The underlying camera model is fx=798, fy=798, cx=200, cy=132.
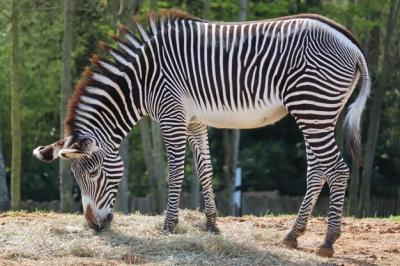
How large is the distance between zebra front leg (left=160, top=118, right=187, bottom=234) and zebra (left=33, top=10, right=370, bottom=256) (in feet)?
0.04

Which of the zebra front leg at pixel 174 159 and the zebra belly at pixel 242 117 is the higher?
the zebra belly at pixel 242 117

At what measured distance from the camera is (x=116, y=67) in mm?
9562

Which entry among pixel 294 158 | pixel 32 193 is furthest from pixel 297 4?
pixel 32 193

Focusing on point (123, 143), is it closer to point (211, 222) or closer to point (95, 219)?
point (211, 222)

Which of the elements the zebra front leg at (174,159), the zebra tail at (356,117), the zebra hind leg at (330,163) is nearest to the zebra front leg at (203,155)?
the zebra front leg at (174,159)

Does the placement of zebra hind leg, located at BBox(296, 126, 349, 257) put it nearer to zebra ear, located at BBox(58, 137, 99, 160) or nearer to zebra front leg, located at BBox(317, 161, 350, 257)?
zebra front leg, located at BBox(317, 161, 350, 257)

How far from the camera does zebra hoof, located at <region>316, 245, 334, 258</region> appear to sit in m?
8.78

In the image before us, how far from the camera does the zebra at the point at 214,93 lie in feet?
29.7

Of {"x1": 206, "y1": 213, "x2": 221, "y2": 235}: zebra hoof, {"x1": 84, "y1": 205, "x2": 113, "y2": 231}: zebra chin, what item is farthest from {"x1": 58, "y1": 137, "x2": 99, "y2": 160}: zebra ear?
{"x1": 206, "y1": 213, "x2": 221, "y2": 235}: zebra hoof

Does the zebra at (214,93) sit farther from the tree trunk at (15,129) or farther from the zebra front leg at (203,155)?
the tree trunk at (15,129)

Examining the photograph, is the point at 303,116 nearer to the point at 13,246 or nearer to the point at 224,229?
the point at 224,229

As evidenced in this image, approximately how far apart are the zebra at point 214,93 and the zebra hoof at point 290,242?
0.04 feet

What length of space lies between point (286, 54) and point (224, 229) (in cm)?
239

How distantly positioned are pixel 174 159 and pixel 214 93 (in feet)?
2.98
